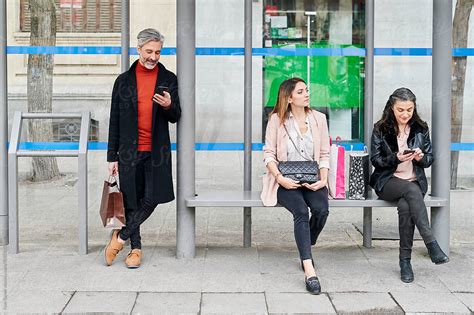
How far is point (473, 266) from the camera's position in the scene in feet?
20.2

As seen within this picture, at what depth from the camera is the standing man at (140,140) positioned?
6.05 metres

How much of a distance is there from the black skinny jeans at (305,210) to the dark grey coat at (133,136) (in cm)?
93

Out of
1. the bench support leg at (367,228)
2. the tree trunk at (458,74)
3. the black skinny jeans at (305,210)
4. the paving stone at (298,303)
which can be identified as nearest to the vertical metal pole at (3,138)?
the black skinny jeans at (305,210)

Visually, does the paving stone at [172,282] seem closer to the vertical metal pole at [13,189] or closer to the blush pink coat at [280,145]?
the blush pink coat at [280,145]

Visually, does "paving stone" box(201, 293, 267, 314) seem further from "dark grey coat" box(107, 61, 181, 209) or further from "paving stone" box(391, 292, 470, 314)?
"dark grey coat" box(107, 61, 181, 209)

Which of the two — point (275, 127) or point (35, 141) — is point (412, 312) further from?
point (35, 141)

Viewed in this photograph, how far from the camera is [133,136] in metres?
6.04

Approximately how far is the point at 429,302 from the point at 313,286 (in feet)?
2.56

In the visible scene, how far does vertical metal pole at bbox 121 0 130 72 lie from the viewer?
6.87 meters

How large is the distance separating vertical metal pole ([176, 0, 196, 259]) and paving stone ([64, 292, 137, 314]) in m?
1.06

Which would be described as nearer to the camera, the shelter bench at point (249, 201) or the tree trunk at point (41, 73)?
the shelter bench at point (249, 201)

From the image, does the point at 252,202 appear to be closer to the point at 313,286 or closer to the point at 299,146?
the point at 299,146

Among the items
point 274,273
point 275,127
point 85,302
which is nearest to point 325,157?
point 275,127

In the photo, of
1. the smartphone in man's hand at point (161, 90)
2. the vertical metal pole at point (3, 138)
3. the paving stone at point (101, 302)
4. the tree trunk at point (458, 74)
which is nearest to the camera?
the paving stone at point (101, 302)
